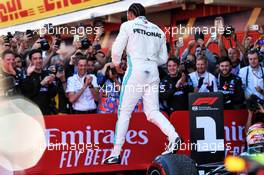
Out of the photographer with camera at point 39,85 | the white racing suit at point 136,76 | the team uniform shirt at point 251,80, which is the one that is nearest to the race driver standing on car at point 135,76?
the white racing suit at point 136,76

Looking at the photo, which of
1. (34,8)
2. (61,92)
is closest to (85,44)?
(61,92)

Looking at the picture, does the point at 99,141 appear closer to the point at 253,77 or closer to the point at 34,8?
the point at 253,77

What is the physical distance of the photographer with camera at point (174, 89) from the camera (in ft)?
27.7

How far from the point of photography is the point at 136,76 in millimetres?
7191

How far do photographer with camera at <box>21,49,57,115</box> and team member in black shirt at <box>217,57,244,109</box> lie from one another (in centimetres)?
233

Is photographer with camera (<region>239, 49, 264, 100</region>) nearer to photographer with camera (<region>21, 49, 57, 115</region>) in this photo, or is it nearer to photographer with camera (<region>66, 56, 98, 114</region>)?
photographer with camera (<region>66, 56, 98, 114</region>)

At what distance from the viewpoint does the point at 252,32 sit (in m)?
12.2

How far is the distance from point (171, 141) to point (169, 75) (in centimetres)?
186

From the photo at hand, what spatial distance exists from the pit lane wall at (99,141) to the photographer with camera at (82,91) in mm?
314

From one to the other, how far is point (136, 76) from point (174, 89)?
1.38 metres

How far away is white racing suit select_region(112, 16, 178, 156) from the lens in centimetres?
719

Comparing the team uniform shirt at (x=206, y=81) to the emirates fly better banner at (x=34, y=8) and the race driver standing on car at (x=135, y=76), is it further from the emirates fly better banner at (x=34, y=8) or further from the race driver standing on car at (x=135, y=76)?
the emirates fly better banner at (x=34, y=8)

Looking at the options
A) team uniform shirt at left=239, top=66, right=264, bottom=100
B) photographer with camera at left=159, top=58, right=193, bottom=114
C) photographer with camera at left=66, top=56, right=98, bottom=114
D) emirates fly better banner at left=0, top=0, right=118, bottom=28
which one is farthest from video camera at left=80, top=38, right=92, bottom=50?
emirates fly better banner at left=0, top=0, right=118, bottom=28

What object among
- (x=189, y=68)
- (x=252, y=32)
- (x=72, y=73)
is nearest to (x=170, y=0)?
(x=252, y=32)
